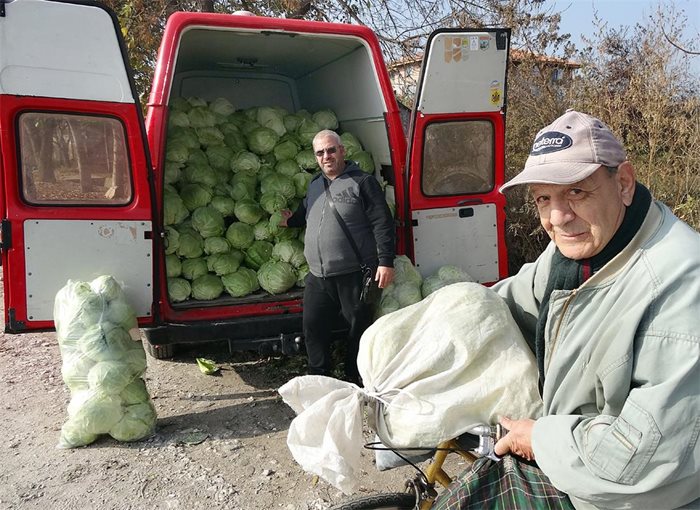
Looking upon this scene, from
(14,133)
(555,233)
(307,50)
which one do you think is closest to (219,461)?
(14,133)

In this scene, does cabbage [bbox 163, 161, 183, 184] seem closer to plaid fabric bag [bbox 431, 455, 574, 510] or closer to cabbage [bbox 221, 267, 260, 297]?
cabbage [bbox 221, 267, 260, 297]

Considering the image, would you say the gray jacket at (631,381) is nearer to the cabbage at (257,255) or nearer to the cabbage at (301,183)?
the cabbage at (257,255)

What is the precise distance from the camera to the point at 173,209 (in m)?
4.92

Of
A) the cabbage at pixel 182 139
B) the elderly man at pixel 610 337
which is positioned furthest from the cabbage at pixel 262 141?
the elderly man at pixel 610 337

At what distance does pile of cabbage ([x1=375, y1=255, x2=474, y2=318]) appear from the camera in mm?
4523

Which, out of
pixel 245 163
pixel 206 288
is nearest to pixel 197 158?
pixel 245 163

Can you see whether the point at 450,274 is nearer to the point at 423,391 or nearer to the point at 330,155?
the point at 330,155

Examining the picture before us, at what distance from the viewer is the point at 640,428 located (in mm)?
1427

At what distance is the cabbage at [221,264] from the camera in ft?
16.2

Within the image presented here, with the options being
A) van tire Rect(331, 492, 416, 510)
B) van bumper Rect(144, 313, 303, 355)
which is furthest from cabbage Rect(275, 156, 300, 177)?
van tire Rect(331, 492, 416, 510)

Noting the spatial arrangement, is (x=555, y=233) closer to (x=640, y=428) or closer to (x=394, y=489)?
(x=640, y=428)

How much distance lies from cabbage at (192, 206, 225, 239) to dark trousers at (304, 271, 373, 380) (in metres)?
1.08

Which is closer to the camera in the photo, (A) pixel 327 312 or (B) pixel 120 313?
(B) pixel 120 313

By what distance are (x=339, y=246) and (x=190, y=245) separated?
4.51 feet
